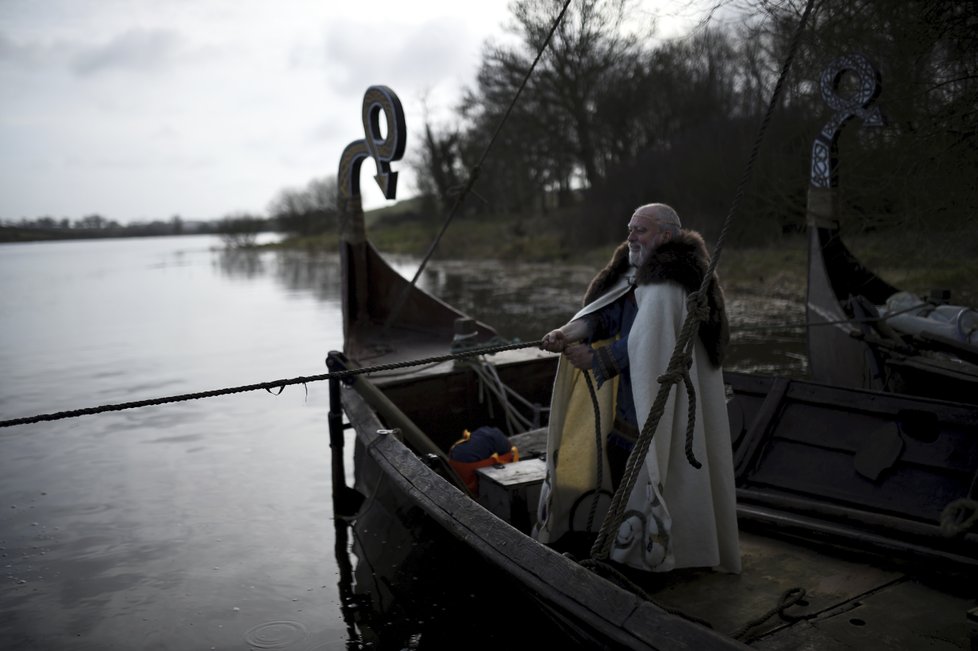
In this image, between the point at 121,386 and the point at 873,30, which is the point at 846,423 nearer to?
the point at 873,30

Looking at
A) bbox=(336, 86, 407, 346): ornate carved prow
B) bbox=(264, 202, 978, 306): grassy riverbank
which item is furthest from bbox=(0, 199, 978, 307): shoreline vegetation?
bbox=(336, 86, 407, 346): ornate carved prow

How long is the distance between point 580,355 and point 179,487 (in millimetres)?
5099

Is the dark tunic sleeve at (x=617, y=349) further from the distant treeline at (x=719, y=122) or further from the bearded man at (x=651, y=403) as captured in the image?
the distant treeline at (x=719, y=122)

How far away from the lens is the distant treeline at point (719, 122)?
6.13 meters

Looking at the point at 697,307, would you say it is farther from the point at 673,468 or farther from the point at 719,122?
the point at 719,122

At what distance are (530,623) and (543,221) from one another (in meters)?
26.9

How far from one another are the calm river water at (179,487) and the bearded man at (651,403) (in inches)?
67.3

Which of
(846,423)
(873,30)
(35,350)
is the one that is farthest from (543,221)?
(846,423)

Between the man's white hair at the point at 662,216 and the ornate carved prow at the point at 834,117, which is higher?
the ornate carved prow at the point at 834,117

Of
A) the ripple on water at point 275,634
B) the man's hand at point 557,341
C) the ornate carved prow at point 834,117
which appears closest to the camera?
the man's hand at point 557,341

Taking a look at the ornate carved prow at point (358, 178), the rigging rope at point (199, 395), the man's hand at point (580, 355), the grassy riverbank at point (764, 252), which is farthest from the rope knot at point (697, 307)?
the grassy riverbank at point (764, 252)

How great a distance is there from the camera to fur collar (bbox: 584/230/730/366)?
9.97 feet

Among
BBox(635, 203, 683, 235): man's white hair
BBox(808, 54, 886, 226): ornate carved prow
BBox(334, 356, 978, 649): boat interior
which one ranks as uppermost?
BBox(808, 54, 886, 226): ornate carved prow

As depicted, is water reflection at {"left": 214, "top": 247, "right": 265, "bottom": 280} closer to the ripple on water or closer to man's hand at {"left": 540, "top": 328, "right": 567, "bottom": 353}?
the ripple on water
